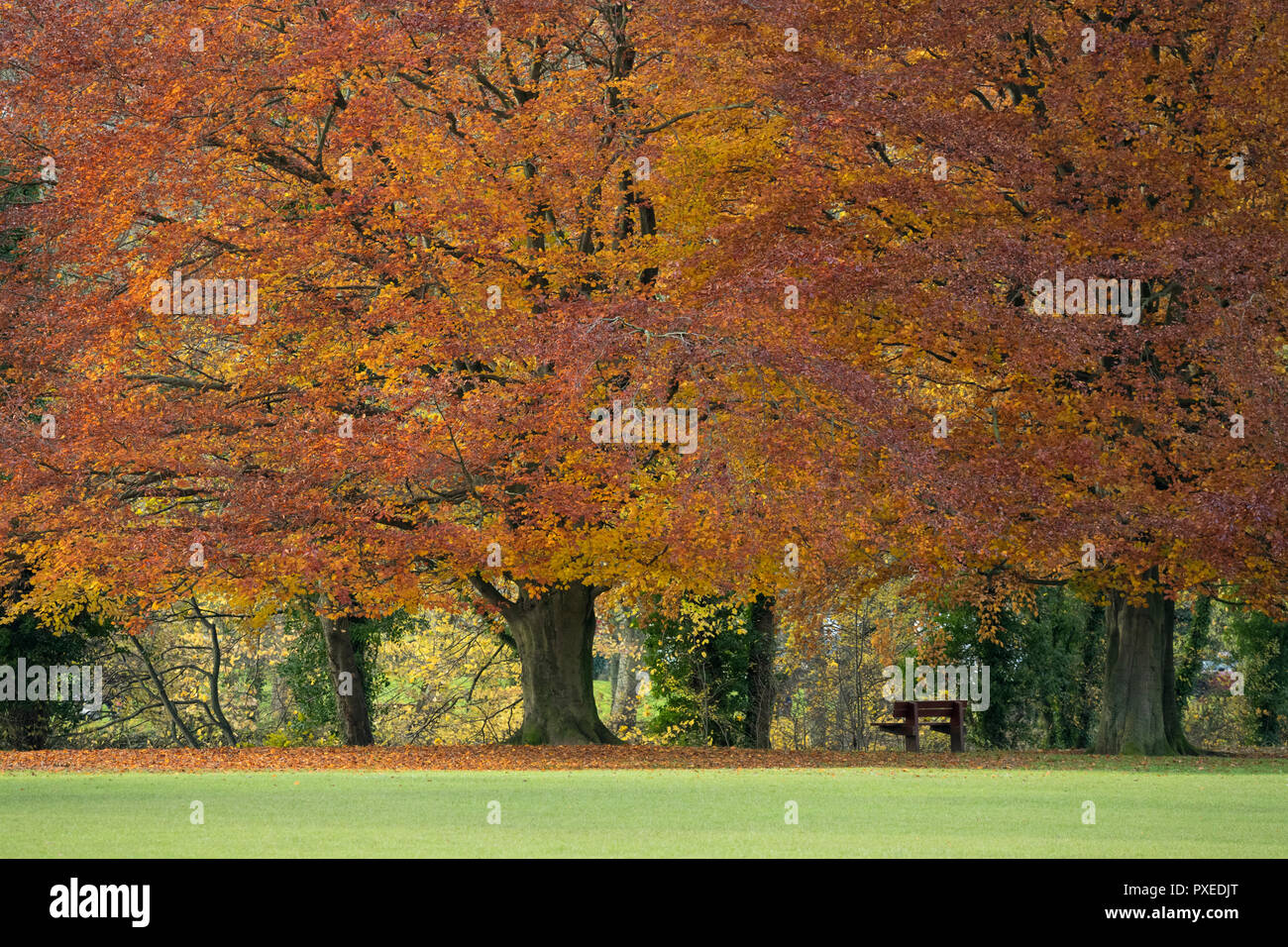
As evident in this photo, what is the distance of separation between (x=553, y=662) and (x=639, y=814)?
12460 mm

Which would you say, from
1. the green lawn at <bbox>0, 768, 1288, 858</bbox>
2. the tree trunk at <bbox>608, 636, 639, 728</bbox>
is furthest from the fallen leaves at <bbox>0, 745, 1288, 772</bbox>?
the tree trunk at <bbox>608, 636, 639, 728</bbox>

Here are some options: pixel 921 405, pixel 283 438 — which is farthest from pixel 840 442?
pixel 283 438

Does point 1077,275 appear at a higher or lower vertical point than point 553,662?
higher

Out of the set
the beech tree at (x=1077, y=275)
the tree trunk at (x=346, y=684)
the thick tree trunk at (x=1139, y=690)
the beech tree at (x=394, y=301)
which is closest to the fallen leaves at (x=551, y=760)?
the thick tree trunk at (x=1139, y=690)

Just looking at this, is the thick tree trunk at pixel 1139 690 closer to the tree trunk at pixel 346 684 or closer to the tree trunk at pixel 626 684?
the tree trunk at pixel 346 684

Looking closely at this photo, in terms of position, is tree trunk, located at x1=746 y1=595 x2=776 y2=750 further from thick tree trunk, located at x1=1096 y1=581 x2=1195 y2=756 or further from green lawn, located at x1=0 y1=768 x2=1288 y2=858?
green lawn, located at x1=0 y1=768 x2=1288 y2=858

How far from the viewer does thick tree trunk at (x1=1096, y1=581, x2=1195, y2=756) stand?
24.6m

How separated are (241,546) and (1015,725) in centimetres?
1747

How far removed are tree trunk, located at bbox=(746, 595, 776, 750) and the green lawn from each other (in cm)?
1058

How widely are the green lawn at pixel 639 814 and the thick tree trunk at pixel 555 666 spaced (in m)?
6.65

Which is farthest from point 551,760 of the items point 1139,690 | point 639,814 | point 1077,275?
point 1077,275

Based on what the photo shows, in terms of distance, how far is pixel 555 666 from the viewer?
83.6 ft

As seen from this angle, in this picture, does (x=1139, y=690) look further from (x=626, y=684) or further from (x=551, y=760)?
(x=626, y=684)

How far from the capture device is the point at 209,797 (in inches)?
578
